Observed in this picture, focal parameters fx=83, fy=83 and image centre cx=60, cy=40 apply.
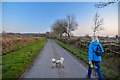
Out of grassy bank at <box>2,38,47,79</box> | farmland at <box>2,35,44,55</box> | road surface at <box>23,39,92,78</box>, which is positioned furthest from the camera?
farmland at <box>2,35,44,55</box>

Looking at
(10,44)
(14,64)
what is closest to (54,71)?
(14,64)

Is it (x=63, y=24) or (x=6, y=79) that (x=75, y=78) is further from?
(x=63, y=24)

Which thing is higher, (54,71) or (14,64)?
(14,64)

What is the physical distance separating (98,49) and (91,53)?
0.99 feet

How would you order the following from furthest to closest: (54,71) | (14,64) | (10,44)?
1. (10,44)
2. (14,64)
3. (54,71)

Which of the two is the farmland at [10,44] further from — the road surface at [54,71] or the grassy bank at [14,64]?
the road surface at [54,71]

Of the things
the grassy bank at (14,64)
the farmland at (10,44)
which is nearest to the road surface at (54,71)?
the grassy bank at (14,64)

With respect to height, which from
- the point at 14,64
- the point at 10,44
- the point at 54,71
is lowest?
the point at 54,71

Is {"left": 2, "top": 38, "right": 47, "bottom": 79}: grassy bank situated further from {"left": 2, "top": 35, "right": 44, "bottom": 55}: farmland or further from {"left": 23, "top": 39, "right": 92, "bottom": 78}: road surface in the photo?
{"left": 2, "top": 35, "right": 44, "bottom": 55}: farmland

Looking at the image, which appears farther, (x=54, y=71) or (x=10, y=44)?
(x=10, y=44)

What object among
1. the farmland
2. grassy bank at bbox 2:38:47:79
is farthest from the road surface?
the farmland

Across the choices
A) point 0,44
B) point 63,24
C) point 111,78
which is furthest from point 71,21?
point 111,78

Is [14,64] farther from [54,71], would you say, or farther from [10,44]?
[10,44]

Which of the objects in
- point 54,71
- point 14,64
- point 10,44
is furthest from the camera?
point 10,44
